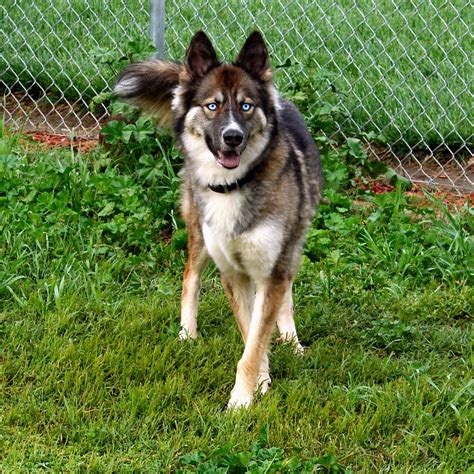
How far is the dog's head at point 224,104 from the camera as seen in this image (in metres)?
3.70

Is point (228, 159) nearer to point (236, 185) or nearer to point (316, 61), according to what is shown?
point (236, 185)

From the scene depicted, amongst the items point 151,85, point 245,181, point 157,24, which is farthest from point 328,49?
point 245,181

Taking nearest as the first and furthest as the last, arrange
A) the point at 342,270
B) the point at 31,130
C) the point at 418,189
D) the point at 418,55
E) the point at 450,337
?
the point at 450,337 < the point at 342,270 < the point at 418,189 < the point at 31,130 < the point at 418,55

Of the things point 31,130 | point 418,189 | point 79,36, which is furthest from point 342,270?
point 79,36

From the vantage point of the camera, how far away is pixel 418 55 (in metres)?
6.86

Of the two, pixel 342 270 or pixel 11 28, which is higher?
pixel 11 28

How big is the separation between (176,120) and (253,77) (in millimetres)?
386

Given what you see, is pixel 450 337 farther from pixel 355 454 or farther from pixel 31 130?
pixel 31 130

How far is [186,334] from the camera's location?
418 cm

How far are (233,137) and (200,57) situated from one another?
0.46m

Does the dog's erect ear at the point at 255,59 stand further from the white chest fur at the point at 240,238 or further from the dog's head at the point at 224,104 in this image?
the white chest fur at the point at 240,238

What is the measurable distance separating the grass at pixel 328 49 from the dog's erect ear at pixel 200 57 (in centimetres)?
185

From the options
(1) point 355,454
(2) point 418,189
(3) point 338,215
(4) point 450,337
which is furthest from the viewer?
(2) point 418,189

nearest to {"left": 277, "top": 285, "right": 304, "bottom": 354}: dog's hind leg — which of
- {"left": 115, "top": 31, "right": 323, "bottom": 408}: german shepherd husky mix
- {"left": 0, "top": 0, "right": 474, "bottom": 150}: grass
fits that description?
{"left": 115, "top": 31, "right": 323, "bottom": 408}: german shepherd husky mix
